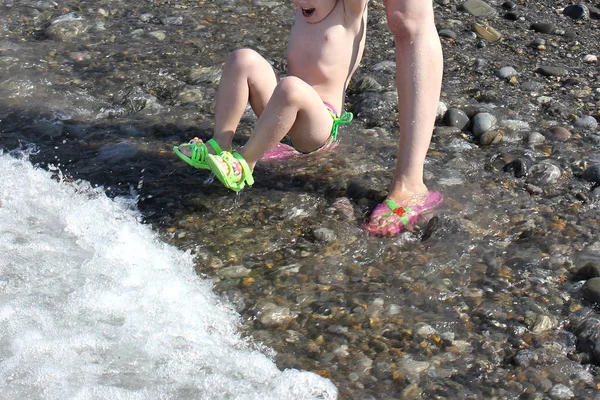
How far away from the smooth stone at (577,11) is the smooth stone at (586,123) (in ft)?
5.88

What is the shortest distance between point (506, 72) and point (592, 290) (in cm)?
233

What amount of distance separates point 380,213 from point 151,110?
1688mm

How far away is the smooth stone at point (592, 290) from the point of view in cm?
329

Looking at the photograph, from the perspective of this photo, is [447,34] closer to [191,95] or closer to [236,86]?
[191,95]

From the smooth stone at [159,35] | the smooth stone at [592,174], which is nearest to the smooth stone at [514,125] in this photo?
the smooth stone at [592,174]

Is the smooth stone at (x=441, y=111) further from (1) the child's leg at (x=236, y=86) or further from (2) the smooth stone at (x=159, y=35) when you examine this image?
(2) the smooth stone at (x=159, y=35)

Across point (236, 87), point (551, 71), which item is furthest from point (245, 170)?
point (551, 71)

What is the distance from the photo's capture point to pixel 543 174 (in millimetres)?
4152

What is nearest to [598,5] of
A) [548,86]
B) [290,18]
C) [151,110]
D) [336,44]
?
[548,86]

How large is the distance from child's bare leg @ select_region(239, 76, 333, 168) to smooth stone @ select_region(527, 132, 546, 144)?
1284 mm

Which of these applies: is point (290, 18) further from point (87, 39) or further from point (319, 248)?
point (319, 248)

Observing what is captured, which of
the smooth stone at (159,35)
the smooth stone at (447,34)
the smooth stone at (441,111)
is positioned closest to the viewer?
the smooth stone at (441,111)

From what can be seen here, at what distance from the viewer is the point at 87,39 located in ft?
18.5

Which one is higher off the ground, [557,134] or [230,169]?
[230,169]
